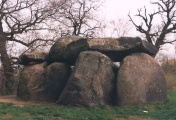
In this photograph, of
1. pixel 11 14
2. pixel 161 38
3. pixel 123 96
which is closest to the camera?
pixel 123 96

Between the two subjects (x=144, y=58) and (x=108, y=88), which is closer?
(x=108, y=88)

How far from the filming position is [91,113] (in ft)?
30.7

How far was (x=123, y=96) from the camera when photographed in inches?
433

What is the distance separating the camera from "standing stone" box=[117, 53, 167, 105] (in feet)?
36.2

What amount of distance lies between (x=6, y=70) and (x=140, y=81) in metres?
10.6

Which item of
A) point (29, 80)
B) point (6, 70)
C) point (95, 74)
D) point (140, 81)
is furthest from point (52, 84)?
point (6, 70)

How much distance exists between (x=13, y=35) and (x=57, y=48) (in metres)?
6.99

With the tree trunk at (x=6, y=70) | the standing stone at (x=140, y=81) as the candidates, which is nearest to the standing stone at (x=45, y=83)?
the standing stone at (x=140, y=81)

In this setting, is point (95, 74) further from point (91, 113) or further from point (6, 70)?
point (6, 70)

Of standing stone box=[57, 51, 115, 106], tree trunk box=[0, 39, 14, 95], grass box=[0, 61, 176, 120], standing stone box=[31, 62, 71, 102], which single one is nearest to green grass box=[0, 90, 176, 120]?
grass box=[0, 61, 176, 120]

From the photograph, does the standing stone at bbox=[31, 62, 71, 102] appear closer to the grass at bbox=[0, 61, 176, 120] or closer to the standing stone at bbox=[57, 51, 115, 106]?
the standing stone at bbox=[57, 51, 115, 106]

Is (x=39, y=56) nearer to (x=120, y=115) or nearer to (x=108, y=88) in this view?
(x=108, y=88)

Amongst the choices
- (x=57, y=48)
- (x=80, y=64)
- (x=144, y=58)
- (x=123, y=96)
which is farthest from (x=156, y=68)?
(x=57, y=48)

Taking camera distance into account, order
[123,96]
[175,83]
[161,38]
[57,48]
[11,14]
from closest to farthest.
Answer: [123,96]
[57,48]
[11,14]
[175,83]
[161,38]
